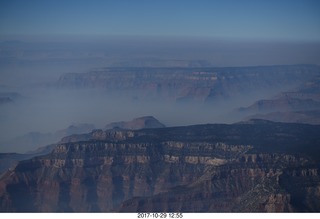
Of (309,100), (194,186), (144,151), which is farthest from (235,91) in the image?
(194,186)

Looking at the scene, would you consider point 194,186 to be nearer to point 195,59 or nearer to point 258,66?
point 258,66

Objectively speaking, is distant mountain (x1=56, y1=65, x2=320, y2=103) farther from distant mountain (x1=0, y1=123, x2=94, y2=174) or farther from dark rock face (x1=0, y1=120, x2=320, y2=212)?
dark rock face (x1=0, y1=120, x2=320, y2=212)

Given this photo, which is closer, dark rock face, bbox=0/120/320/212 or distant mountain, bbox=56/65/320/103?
dark rock face, bbox=0/120/320/212

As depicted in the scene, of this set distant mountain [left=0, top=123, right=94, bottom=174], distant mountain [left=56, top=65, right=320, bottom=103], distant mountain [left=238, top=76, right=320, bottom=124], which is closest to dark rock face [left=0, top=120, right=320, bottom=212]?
distant mountain [left=0, top=123, right=94, bottom=174]

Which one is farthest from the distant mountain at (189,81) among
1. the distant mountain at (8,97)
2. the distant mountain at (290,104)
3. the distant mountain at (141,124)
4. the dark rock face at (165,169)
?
the dark rock face at (165,169)

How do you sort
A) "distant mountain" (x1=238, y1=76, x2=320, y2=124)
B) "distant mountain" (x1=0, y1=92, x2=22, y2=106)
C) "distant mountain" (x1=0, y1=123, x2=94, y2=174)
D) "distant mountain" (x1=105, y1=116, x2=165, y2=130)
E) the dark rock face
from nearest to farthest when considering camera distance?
the dark rock face
"distant mountain" (x1=0, y1=123, x2=94, y2=174)
"distant mountain" (x1=105, y1=116, x2=165, y2=130)
"distant mountain" (x1=0, y1=92, x2=22, y2=106)
"distant mountain" (x1=238, y1=76, x2=320, y2=124)

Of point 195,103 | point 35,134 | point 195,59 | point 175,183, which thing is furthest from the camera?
point 195,59

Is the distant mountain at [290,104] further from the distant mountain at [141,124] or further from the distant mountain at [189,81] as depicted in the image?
the distant mountain at [141,124]

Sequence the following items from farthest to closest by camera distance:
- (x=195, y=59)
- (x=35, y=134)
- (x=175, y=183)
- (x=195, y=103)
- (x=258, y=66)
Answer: (x=195, y=59) < (x=258, y=66) < (x=195, y=103) < (x=35, y=134) < (x=175, y=183)
